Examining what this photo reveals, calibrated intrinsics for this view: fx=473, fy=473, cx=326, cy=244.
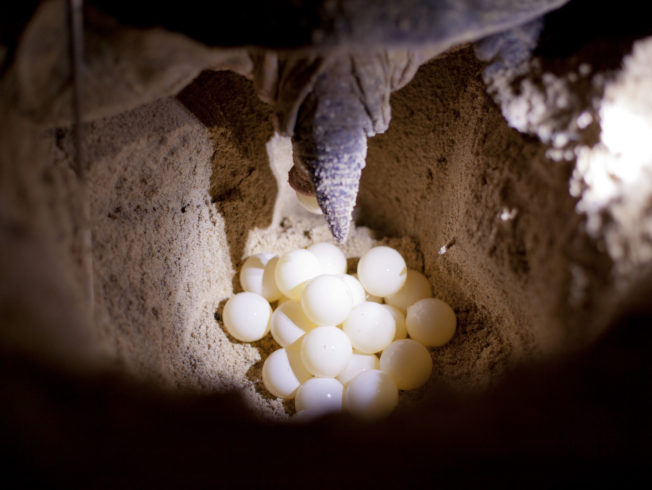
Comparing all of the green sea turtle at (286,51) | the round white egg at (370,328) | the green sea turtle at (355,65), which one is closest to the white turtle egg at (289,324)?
the round white egg at (370,328)

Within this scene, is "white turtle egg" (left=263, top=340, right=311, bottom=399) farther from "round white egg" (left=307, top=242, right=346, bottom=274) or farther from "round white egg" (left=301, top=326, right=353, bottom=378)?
"round white egg" (left=307, top=242, right=346, bottom=274)

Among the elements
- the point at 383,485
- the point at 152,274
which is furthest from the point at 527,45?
the point at 152,274

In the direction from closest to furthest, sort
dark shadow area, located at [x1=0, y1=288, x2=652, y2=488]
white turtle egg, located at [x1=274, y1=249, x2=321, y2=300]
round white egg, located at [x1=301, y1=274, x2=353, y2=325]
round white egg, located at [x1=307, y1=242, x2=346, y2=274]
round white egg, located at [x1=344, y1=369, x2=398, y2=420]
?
dark shadow area, located at [x1=0, y1=288, x2=652, y2=488]
round white egg, located at [x1=344, y1=369, x2=398, y2=420]
round white egg, located at [x1=301, y1=274, x2=353, y2=325]
white turtle egg, located at [x1=274, y1=249, x2=321, y2=300]
round white egg, located at [x1=307, y1=242, x2=346, y2=274]

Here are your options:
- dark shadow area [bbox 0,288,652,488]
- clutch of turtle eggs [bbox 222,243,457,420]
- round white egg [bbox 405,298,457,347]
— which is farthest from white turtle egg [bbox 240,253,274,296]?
dark shadow area [bbox 0,288,652,488]

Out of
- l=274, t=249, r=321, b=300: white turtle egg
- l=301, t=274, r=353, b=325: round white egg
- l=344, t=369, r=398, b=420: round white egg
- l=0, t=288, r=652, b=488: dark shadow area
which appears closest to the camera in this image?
l=0, t=288, r=652, b=488: dark shadow area

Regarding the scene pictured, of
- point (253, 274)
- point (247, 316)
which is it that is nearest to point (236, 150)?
point (253, 274)

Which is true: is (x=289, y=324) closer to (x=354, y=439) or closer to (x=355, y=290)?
(x=355, y=290)
